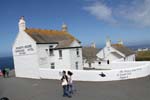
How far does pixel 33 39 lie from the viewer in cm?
3131

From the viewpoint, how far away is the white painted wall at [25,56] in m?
31.4

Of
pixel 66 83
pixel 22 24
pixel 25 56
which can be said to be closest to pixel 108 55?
pixel 25 56

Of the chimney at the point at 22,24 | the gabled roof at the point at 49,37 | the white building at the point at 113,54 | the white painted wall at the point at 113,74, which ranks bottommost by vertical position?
the white painted wall at the point at 113,74

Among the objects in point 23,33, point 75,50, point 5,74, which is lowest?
point 5,74

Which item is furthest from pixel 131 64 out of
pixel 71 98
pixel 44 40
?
pixel 71 98

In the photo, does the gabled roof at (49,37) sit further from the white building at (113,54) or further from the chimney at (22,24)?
the white building at (113,54)

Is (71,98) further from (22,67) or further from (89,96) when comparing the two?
(22,67)

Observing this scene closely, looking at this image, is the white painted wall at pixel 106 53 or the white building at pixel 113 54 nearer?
the white building at pixel 113 54

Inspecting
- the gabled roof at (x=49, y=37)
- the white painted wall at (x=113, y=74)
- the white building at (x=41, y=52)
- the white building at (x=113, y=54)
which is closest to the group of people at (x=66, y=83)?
the white painted wall at (x=113, y=74)

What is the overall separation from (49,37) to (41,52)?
3753 millimetres

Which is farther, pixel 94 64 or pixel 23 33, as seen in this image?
pixel 94 64

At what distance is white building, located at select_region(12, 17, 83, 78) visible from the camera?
31.5m

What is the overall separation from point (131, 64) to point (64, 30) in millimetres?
16736

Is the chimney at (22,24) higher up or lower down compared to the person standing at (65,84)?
higher up
